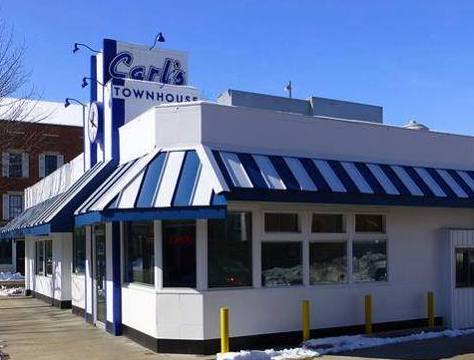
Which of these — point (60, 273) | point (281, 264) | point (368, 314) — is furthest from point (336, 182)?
point (60, 273)

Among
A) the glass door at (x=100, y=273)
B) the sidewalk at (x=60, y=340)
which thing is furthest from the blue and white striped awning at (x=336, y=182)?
the glass door at (x=100, y=273)

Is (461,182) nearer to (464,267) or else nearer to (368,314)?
(464,267)

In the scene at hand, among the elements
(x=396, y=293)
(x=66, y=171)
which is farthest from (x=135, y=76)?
(x=396, y=293)

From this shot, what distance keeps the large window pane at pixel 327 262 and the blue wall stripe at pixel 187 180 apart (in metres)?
3.13

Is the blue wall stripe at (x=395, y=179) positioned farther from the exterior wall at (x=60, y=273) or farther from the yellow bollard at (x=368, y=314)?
the exterior wall at (x=60, y=273)

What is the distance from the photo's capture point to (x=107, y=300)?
47.8ft

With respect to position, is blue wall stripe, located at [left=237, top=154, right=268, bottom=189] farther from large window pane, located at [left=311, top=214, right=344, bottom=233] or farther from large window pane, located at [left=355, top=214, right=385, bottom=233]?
large window pane, located at [left=355, top=214, right=385, bottom=233]

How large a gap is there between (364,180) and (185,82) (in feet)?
22.4

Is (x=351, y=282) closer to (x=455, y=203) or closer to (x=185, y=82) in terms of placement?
A: (x=455, y=203)

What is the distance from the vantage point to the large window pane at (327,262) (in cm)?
1311

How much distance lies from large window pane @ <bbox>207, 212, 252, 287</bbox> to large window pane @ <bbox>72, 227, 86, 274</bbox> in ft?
21.6

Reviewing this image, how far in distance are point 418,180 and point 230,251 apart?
190 inches

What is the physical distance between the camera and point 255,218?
12.3m

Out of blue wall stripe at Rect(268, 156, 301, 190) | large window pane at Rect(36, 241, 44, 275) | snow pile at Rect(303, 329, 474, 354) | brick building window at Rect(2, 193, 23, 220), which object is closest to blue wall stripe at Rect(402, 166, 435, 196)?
snow pile at Rect(303, 329, 474, 354)
